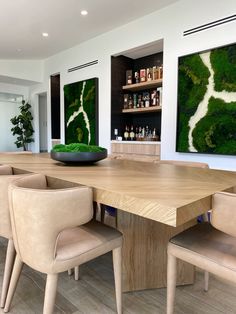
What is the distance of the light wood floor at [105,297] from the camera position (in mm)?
1438

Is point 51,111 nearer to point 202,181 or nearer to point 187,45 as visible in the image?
point 187,45

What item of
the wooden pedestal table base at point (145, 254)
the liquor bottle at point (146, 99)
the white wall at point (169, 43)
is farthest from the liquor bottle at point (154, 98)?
the wooden pedestal table base at point (145, 254)

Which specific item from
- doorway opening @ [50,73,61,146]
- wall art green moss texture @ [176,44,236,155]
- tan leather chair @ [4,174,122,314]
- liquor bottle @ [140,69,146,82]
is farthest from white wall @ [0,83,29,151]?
tan leather chair @ [4,174,122,314]

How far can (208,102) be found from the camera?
3453mm

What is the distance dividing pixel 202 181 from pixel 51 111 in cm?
597

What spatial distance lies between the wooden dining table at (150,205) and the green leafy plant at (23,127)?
6.25m

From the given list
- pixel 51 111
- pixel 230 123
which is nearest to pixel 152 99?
pixel 230 123

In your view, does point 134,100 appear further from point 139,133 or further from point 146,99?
point 139,133

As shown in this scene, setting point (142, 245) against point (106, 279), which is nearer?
point (142, 245)

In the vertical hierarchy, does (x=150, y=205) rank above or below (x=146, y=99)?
below

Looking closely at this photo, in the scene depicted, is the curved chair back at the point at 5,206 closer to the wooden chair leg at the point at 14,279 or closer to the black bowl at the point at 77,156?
the wooden chair leg at the point at 14,279

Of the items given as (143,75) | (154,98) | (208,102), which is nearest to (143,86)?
(143,75)

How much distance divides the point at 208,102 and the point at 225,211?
2.84 meters

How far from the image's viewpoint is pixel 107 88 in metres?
4.96
